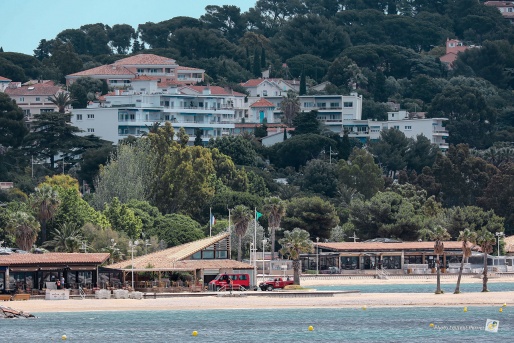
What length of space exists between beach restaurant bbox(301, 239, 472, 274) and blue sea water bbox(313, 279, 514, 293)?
11.4 meters

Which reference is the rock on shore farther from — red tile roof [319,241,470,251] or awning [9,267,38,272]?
red tile roof [319,241,470,251]

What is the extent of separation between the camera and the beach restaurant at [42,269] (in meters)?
100

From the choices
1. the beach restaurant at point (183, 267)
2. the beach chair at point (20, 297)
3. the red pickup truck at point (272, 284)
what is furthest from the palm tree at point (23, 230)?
the red pickup truck at point (272, 284)

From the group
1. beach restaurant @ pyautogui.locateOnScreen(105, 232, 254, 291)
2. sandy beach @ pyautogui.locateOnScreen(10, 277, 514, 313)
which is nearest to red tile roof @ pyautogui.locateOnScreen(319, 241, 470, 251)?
beach restaurant @ pyautogui.locateOnScreen(105, 232, 254, 291)

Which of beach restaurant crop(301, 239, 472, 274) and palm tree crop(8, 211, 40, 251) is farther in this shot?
beach restaurant crop(301, 239, 472, 274)

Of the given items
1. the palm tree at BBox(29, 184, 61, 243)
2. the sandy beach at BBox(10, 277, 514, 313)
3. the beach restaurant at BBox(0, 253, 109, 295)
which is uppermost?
the palm tree at BBox(29, 184, 61, 243)

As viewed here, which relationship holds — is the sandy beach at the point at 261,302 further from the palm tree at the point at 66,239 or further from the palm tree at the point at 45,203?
the palm tree at the point at 45,203

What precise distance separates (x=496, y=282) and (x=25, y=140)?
274 ft

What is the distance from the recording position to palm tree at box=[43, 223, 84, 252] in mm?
118625

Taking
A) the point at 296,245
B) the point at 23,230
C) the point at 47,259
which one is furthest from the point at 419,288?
the point at 47,259

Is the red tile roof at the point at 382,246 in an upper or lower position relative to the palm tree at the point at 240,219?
lower

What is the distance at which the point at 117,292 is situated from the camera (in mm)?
100625

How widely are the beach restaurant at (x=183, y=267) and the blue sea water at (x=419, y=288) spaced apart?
11896 mm

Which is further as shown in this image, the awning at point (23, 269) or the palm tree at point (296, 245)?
the palm tree at point (296, 245)
